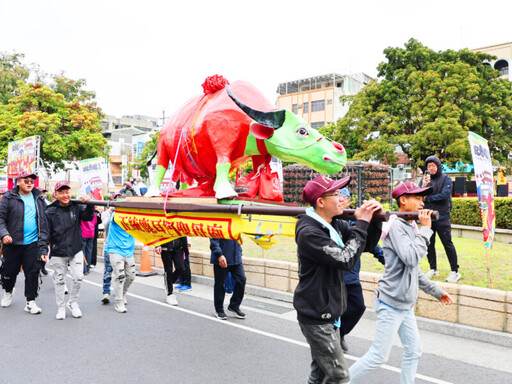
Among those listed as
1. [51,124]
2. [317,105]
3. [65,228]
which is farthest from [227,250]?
[317,105]

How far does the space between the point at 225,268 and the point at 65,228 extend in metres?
2.31

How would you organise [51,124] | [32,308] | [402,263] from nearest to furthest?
[402,263], [32,308], [51,124]

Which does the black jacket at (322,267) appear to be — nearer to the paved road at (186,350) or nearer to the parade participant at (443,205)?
the paved road at (186,350)

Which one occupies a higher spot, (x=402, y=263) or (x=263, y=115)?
(x=263, y=115)

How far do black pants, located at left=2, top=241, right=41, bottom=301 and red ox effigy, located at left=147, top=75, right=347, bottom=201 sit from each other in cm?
282

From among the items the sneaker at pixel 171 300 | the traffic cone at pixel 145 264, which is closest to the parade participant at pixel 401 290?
the sneaker at pixel 171 300

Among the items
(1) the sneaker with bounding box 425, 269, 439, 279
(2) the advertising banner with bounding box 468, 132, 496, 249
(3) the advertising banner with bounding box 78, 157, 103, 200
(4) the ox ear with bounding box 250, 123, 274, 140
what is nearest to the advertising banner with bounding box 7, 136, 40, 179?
(3) the advertising banner with bounding box 78, 157, 103, 200

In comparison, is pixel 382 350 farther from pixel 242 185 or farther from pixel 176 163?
pixel 176 163

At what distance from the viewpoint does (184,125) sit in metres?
4.55

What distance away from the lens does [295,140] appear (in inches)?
154

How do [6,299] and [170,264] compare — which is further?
[170,264]

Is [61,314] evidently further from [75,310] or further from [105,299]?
[105,299]

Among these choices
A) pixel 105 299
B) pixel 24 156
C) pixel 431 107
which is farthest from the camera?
pixel 431 107

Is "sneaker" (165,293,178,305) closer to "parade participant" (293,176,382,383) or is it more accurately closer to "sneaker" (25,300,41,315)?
"sneaker" (25,300,41,315)
